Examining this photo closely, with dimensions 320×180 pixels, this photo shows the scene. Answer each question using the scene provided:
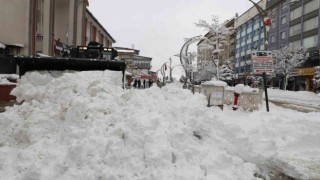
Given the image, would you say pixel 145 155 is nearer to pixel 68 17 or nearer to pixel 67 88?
pixel 67 88

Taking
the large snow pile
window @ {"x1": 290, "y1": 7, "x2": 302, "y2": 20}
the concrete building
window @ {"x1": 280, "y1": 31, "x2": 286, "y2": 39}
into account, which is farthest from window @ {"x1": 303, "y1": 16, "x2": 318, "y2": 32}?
the large snow pile

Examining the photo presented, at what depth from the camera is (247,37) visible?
74375 millimetres

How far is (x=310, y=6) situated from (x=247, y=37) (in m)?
28.5

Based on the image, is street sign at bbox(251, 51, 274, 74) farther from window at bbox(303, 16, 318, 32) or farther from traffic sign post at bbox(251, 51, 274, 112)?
window at bbox(303, 16, 318, 32)

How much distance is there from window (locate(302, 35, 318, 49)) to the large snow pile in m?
40.1

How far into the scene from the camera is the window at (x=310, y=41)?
44094 mm

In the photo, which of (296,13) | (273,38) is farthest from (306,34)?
(273,38)

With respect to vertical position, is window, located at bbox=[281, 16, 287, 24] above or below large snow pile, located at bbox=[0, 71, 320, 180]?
above

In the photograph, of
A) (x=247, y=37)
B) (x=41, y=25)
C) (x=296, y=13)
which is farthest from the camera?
(x=247, y=37)

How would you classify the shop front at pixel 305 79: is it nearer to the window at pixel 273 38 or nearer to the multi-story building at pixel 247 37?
the window at pixel 273 38

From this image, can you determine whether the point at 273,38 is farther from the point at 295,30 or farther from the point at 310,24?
the point at 310,24

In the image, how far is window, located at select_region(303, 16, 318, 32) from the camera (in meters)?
44.3

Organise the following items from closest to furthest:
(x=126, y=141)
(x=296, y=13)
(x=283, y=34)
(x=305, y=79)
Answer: (x=126, y=141) < (x=305, y=79) < (x=296, y=13) < (x=283, y=34)

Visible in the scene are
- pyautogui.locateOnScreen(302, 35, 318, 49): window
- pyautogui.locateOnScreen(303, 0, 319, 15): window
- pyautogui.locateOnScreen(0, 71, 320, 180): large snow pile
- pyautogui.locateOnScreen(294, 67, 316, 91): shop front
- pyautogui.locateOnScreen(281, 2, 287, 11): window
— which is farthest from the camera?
pyautogui.locateOnScreen(281, 2, 287, 11): window
